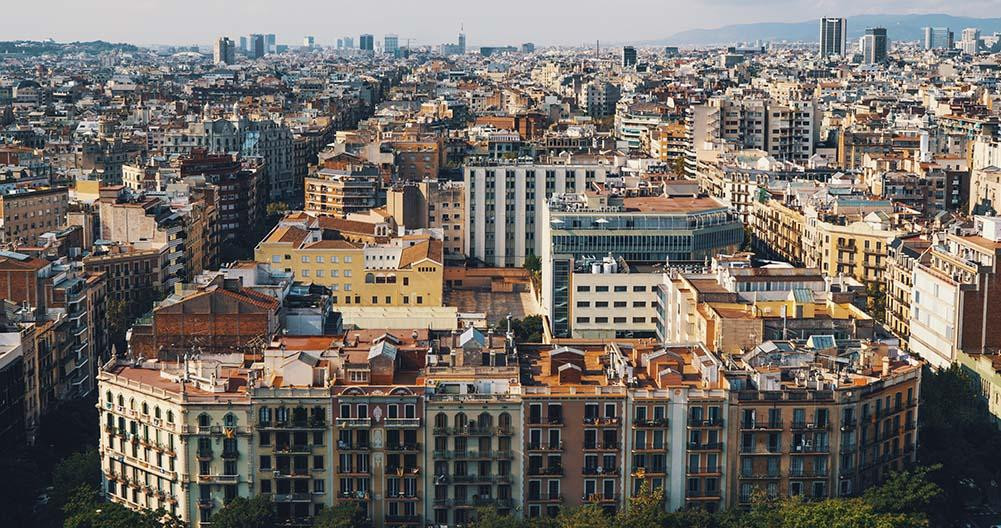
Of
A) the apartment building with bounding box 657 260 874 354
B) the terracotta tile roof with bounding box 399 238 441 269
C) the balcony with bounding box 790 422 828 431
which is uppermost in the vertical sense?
the apartment building with bounding box 657 260 874 354

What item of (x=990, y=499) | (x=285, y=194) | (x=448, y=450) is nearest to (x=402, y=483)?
(x=448, y=450)

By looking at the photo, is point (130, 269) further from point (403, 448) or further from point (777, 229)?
point (777, 229)

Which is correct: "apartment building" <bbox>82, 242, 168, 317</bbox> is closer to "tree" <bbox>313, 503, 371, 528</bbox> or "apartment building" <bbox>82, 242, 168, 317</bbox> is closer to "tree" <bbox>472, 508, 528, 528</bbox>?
"tree" <bbox>313, 503, 371, 528</bbox>

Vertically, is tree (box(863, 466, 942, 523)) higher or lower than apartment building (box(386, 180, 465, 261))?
lower

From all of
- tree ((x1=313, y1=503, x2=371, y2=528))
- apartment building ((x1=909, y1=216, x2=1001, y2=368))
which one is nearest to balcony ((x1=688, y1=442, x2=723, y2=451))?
tree ((x1=313, y1=503, x2=371, y2=528))

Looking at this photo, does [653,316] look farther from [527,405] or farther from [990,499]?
[527,405]

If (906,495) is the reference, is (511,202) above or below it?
above

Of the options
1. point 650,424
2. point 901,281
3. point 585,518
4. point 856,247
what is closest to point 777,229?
point 856,247
